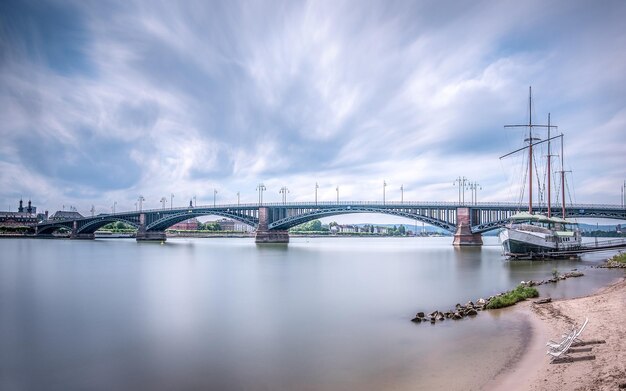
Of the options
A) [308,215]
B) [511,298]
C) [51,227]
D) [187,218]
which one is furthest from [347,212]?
[51,227]

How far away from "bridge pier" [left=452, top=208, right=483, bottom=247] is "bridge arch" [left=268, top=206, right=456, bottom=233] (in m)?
1.75

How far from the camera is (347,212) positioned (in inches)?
4087

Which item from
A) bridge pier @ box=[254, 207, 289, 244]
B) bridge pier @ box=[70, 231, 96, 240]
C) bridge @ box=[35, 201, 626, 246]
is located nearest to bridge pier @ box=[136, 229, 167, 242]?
bridge @ box=[35, 201, 626, 246]

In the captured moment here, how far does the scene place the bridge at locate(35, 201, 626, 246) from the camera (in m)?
89.6

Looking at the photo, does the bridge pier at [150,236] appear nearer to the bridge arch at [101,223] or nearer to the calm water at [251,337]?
the bridge arch at [101,223]

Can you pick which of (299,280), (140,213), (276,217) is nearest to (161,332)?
(299,280)

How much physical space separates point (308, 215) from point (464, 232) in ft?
128

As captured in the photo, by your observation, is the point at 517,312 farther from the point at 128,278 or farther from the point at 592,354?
the point at 128,278

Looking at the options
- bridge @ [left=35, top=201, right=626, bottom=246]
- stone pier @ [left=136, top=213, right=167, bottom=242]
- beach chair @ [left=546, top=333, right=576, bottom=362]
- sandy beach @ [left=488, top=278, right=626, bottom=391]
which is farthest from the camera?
stone pier @ [left=136, top=213, right=167, bottom=242]

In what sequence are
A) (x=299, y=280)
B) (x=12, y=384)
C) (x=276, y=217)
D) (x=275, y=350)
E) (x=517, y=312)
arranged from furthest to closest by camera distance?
(x=276, y=217)
(x=299, y=280)
(x=517, y=312)
(x=275, y=350)
(x=12, y=384)

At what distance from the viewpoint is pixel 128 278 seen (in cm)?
3797

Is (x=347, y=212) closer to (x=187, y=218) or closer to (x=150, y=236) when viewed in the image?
(x=187, y=218)

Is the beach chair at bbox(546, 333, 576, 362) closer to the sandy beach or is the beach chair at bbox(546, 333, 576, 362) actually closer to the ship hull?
the sandy beach

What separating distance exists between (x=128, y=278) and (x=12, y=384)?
89.1 feet
